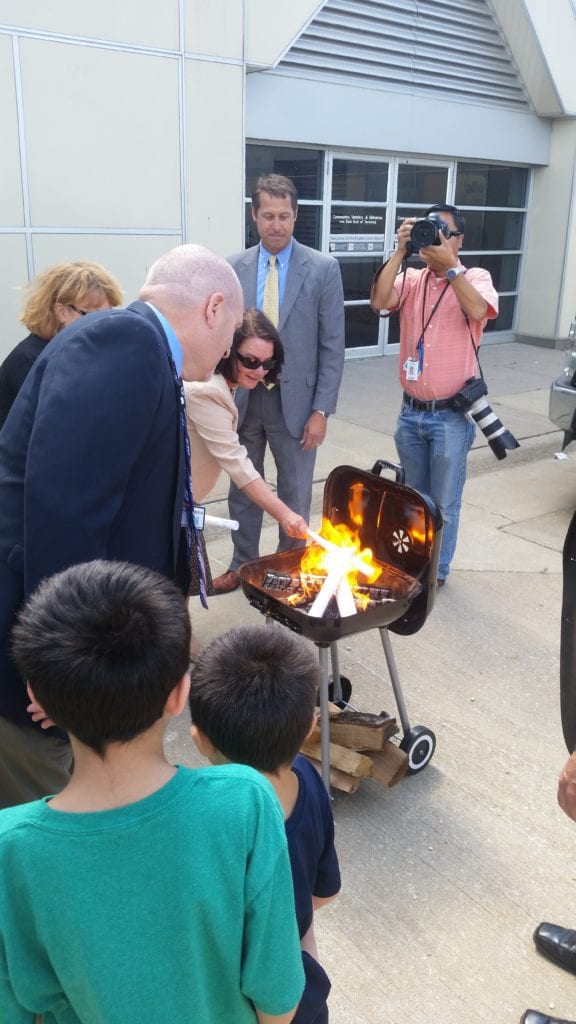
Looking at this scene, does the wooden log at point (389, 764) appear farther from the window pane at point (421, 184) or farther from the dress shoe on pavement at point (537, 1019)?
the window pane at point (421, 184)

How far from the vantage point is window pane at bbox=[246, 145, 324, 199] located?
893 cm

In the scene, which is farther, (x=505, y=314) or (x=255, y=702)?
(x=505, y=314)

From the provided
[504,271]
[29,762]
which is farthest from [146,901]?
[504,271]

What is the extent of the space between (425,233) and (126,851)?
3.53 metres

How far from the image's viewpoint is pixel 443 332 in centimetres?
421

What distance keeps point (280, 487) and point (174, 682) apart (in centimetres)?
347

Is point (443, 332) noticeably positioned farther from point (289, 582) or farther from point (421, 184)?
point (421, 184)

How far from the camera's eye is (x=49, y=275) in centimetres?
332

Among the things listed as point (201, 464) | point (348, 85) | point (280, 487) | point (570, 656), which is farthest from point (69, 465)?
point (348, 85)

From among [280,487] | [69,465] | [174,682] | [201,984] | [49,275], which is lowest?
[280,487]

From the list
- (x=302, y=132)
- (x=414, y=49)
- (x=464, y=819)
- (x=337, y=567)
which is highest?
(x=414, y=49)

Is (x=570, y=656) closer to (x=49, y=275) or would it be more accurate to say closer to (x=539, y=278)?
(x=49, y=275)

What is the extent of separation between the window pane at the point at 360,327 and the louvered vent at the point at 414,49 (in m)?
2.68

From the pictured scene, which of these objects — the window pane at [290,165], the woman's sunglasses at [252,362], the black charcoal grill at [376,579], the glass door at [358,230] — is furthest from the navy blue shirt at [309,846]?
the glass door at [358,230]
